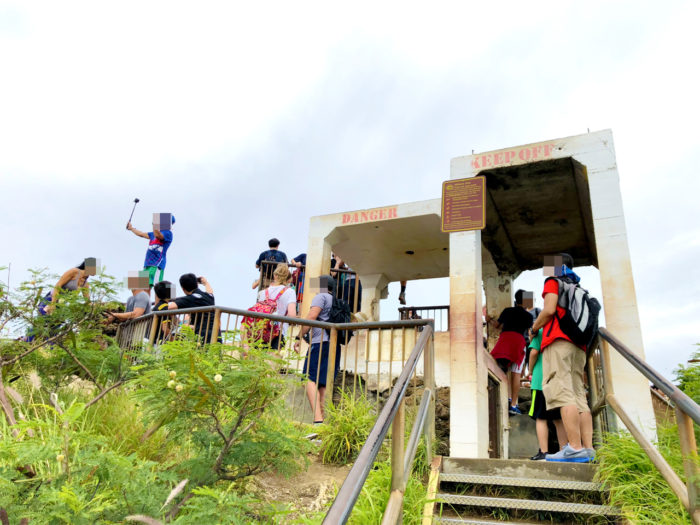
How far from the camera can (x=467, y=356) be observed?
5781mm

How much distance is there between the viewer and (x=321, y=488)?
4191 mm

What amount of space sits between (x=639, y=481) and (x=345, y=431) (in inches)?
102

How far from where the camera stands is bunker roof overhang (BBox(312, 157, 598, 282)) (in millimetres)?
7082

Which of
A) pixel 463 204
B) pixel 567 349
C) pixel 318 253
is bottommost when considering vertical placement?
pixel 567 349

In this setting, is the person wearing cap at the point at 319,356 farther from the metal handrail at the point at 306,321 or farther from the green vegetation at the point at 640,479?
the green vegetation at the point at 640,479

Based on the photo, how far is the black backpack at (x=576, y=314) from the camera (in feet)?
15.0

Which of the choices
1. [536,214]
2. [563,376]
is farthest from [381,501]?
[536,214]

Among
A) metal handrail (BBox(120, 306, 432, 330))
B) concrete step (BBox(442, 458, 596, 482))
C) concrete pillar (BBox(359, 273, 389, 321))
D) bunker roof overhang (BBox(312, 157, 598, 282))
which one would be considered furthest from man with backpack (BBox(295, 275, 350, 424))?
concrete pillar (BBox(359, 273, 389, 321))

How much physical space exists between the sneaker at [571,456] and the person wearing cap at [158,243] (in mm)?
7304

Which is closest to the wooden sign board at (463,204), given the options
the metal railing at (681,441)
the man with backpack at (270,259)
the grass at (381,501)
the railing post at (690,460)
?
the metal railing at (681,441)

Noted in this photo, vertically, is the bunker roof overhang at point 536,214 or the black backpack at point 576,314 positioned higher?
the bunker roof overhang at point 536,214

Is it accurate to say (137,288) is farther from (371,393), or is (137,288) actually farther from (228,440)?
(228,440)

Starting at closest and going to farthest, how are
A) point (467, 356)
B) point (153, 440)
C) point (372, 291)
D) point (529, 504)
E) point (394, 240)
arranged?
point (529, 504) → point (153, 440) → point (467, 356) → point (394, 240) → point (372, 291)

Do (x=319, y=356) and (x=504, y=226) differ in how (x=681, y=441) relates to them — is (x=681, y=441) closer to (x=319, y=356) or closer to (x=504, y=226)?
(x=319, y=356)
